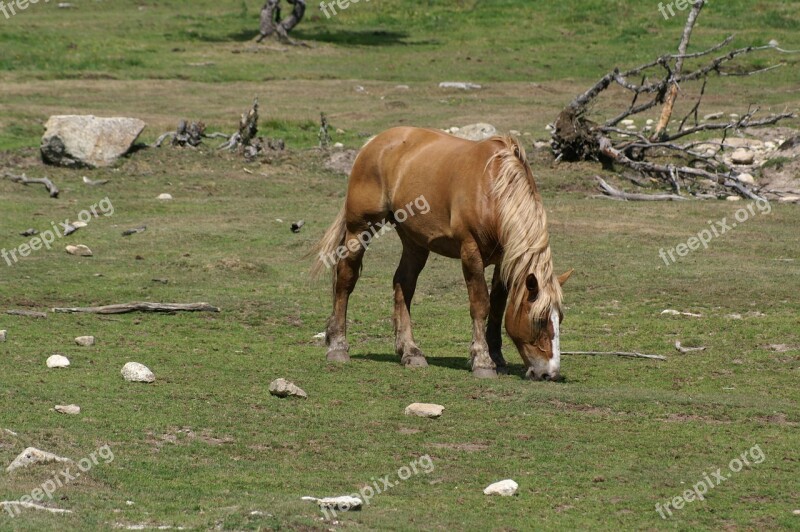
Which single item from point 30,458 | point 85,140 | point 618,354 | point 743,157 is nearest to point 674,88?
point 743,157

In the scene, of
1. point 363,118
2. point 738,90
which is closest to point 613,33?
point 738,90

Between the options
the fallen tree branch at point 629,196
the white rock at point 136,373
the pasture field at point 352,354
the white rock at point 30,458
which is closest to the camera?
the white rock at point 30,458

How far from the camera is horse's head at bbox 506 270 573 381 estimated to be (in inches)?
409

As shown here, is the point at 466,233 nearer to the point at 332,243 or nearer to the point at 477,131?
the point at 332,243

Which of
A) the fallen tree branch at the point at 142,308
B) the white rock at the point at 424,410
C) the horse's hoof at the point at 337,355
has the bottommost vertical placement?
the fallen tree branch at the point at 142,308

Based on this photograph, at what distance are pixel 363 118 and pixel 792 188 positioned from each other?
33.7 ft

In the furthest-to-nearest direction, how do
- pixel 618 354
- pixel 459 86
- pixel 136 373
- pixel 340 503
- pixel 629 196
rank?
1. pixel 459 86
2. pixel 629 196
3. pixel 618 354
4. pixel 136 373
5. pixel 340 503

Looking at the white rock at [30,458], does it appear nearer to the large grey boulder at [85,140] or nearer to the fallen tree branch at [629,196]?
the fallen tree branch at [629,196]

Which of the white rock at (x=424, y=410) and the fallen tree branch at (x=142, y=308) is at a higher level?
the white rock at (x=424, y=410)

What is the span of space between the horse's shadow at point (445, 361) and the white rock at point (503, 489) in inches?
136

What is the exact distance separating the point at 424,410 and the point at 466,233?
1838 millimetres

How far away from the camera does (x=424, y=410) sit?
31.6 feet

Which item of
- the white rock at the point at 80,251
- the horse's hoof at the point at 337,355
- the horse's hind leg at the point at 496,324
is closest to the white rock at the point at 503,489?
the horse's hind leg at the point at 496,324

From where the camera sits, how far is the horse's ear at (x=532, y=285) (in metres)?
10.3
